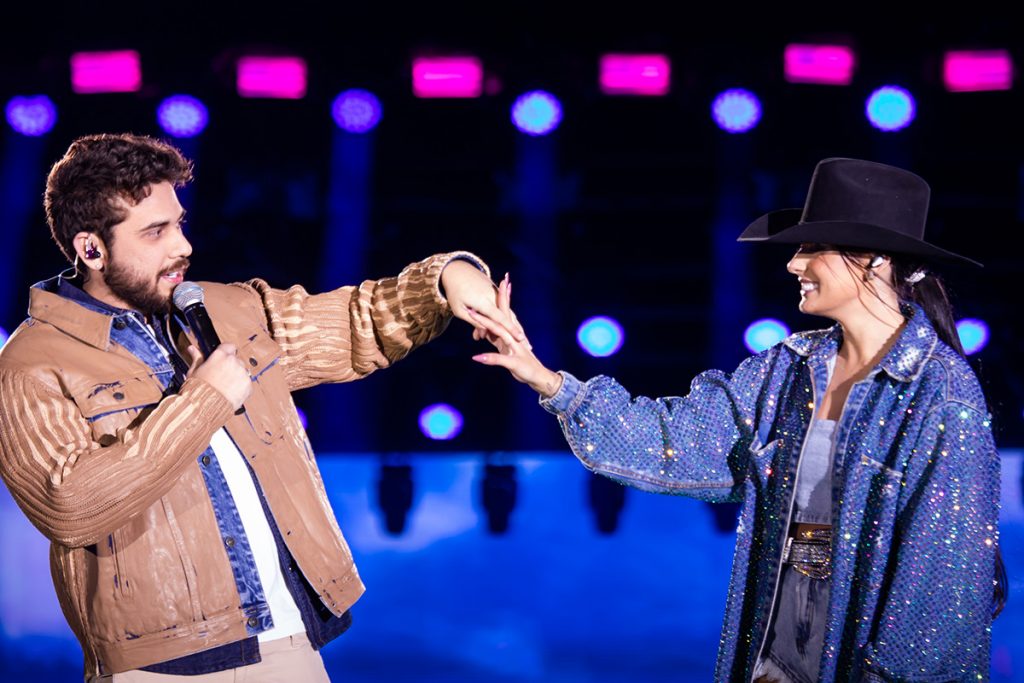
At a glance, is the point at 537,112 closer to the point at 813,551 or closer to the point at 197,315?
the point at 197,315

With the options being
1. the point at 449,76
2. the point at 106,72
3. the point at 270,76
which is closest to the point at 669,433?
the point at 449,76

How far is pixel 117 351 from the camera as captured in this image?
2.13 m

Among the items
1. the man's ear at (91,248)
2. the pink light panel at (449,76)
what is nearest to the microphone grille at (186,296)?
the man's ear at (91,248)

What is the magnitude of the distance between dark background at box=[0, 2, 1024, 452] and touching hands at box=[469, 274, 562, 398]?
6.85ft

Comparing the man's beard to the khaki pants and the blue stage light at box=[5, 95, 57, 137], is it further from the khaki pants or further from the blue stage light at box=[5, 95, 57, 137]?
the blue stage light at box=[5, 95, 57, 137]

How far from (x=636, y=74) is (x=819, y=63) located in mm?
742

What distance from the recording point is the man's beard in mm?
2205

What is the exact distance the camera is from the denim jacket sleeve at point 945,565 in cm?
189

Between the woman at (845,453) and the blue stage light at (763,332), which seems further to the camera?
the blue stage light at (763,332)

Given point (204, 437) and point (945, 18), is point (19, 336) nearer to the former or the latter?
point (204, 437)

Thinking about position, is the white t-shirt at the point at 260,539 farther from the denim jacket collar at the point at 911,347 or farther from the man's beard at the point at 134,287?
the denim jacket collar at the point at 911,347

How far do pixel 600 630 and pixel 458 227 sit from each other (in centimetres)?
177

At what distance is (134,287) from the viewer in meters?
2.21

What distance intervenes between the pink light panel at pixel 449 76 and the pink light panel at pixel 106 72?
118 cm
